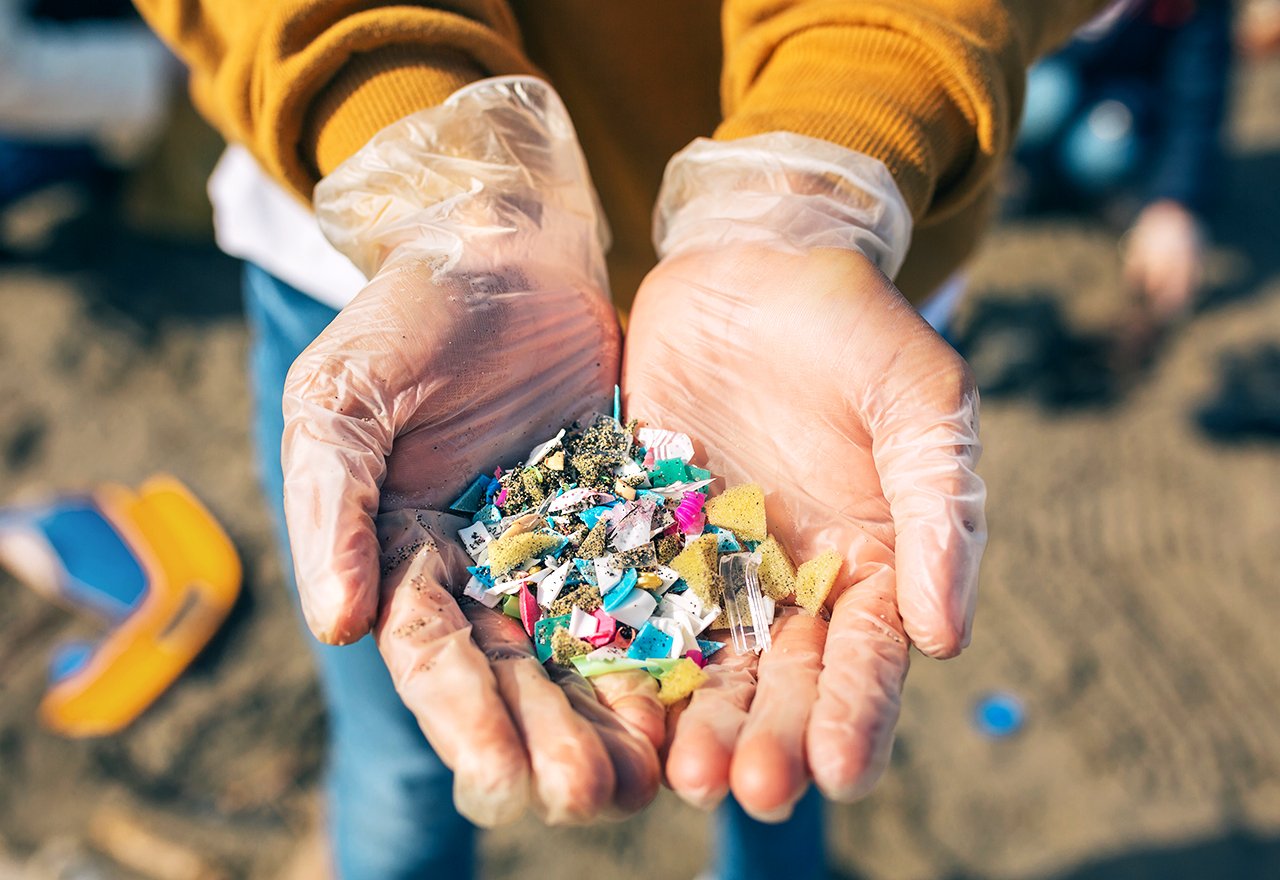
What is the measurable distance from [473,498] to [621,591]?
10.6 inches

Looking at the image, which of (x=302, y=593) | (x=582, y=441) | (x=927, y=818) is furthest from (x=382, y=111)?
(x=927, y=818)

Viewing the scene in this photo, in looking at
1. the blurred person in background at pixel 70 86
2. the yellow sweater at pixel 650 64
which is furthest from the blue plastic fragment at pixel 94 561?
the yellow sweater at pixel 650 64

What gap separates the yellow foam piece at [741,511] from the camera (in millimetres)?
1446

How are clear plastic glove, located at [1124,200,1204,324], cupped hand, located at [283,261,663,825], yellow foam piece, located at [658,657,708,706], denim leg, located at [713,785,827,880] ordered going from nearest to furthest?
cupped hand, located at [283,261,663,825] → yellow foam piece, located at [658,657,708,706] → denim leg, located at [713,785,827,880] → clear plastic glove, located at [1124,200,1204,324]

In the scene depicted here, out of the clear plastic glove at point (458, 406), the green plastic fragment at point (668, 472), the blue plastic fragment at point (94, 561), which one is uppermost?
the clear plastic glove at point (458, 406)

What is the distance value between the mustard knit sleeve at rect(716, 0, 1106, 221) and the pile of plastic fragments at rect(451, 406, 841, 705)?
55 centimetres

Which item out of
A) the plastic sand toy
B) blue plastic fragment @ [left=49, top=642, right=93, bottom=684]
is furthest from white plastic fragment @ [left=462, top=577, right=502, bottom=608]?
blue plastic fragment @ [left=49, top=642, right=93, bottom=684]

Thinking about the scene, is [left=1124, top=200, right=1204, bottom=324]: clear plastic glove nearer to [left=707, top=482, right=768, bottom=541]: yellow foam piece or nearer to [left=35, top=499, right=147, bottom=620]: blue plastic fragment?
[left=707, top=482, right=768, bottom=541]: yellow foam piece

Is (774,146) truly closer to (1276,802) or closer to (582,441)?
(582,441)

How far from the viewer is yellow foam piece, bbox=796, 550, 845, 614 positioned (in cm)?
135

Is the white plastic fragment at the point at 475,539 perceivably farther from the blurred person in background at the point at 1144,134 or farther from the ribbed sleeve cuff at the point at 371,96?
the blurred person in background at the point at 1144,134

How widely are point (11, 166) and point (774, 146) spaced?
3515mm

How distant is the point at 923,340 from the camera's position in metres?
1.33

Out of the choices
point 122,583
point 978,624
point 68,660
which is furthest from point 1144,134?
point 68,660
